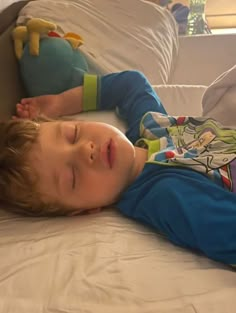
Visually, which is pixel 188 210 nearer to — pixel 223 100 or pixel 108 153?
pixel 108 153

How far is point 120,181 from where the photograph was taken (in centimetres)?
90

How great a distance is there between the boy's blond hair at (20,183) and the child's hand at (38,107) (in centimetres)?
23

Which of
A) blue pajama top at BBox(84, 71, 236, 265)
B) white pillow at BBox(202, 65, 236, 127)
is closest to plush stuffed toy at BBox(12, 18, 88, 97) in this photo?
blue pajama top at BBox(84, 71, 236, 265)

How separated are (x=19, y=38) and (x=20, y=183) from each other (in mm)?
488

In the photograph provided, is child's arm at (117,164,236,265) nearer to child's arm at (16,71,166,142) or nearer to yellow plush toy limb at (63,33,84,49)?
child's arm at (16,71,166,142)

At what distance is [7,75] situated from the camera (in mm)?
1136

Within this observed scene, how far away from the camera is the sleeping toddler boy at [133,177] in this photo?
0.75 m

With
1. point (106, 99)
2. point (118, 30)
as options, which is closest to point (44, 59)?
point (106, 99)

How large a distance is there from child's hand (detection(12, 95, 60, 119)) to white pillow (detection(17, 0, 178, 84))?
204 mm

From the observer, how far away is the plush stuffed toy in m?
1.19

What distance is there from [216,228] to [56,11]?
0.86 m

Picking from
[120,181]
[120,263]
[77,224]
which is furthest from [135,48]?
[120,263]

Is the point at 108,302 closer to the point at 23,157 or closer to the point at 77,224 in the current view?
the point at 77,224

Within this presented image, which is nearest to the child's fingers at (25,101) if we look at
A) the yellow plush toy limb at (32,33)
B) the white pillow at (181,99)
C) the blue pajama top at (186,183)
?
the yellow plush toy limb at (32,33)
